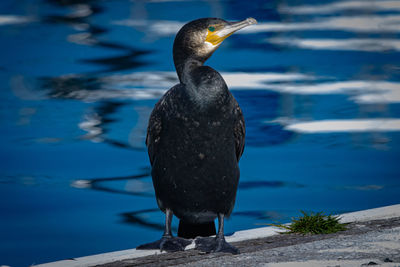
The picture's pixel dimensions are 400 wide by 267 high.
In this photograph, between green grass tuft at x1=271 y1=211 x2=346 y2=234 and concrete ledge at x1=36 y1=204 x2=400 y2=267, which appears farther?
green grass tuft at x1=271 y1=211 x2=346 y2=234

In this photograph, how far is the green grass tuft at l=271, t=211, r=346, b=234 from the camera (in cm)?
434

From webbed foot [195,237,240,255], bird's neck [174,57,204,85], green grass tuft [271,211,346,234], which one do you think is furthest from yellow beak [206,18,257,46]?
green grass tuft [271,211,346,234]

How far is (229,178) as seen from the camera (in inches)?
161

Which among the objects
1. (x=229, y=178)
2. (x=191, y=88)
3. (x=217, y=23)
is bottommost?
(x=229, y=178)

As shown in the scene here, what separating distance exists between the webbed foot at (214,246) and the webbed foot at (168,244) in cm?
9

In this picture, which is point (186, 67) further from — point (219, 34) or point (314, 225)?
point (314, 225)

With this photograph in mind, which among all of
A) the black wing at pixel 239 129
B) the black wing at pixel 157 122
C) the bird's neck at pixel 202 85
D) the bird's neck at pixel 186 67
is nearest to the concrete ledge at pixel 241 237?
the black wing at pixel 239 129

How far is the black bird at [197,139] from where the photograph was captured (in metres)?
3.88

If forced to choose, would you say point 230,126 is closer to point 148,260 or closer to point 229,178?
point 229,178

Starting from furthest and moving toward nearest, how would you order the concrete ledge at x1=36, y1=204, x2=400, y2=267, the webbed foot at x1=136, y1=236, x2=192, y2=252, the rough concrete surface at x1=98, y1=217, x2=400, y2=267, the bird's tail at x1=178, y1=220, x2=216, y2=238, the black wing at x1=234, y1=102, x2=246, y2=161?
the bird's tail at x1=178, y1=220, x2=216, y2=238 < the black wing at x1=234, y1=102, x2=246, y2=161 < the webbed foot at x1=136, y1=236, x2=192, y2=252 < the concrete ledge at x1=36, y1=204, x2=400, y2=267 < the rough concrete surface at x1=98, y1=217, x2=400, y2=267

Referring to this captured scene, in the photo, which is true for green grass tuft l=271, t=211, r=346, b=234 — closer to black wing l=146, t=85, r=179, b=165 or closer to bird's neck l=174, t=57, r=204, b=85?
black wing l=146, t=85, r=179, b=165

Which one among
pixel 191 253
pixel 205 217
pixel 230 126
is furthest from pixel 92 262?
pixel 230 126

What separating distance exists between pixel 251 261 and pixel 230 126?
3.01 ft

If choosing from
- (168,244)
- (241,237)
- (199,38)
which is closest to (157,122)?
(199,38)
